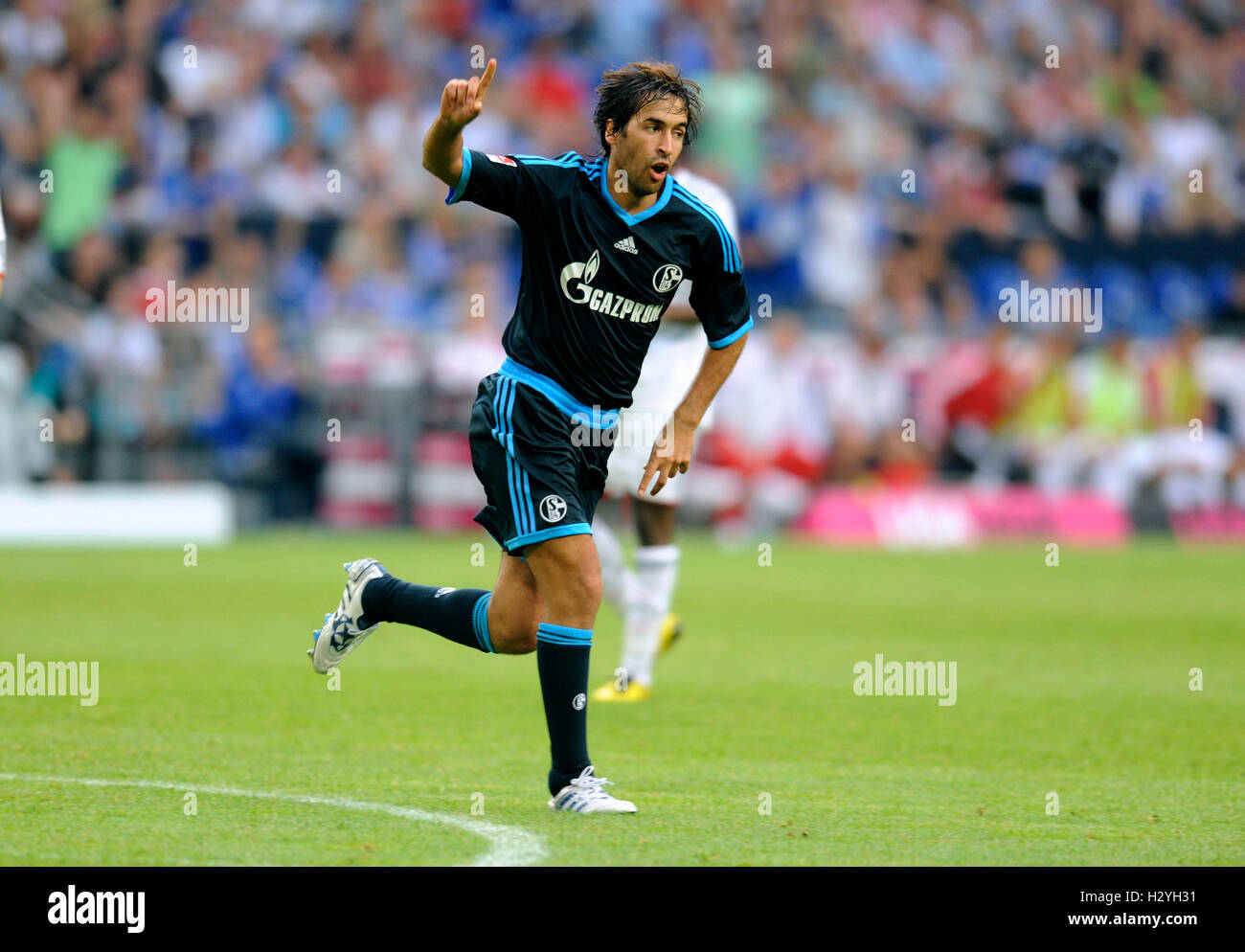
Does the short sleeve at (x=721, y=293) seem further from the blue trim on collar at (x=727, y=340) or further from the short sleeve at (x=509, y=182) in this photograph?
the short sleeve at (x=509, y=182)

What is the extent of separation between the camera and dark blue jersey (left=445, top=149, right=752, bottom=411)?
21.3 ft

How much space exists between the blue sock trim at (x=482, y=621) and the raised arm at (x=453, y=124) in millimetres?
1533

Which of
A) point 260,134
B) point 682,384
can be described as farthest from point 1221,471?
point 682,384

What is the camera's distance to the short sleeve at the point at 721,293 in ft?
22.1

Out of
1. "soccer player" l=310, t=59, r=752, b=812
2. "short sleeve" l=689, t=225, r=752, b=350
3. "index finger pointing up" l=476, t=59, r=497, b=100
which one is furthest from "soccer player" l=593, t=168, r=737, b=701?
"index finger pointing up" l=476, t=59, r=497, b=100

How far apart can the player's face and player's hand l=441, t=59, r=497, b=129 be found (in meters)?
0.64

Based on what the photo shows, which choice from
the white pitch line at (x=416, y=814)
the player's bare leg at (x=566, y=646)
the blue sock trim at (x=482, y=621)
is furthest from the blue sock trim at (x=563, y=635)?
the white pitch line at (x=416, y=814)

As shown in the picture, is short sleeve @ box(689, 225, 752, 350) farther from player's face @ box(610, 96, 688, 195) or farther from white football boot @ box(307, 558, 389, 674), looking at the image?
white football boot @ box(307, 558, 389, 674)

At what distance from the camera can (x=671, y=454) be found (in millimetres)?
6570

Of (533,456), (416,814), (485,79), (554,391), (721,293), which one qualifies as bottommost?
(416,814)

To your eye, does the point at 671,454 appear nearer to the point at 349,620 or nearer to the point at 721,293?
the point at 721,293

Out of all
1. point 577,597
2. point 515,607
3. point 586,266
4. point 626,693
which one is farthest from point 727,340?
point 626,693

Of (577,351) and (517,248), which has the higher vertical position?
(517,248)

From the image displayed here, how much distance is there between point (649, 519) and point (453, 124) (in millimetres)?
4197
